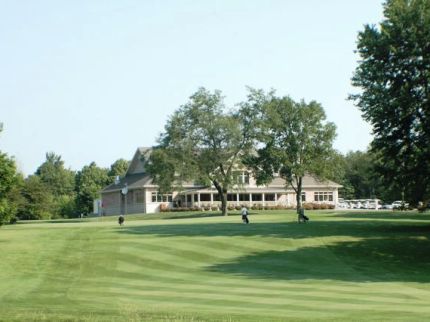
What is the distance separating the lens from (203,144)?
9238 cm

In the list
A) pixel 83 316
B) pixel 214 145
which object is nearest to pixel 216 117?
pixel 214 145

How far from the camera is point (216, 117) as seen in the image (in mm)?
91562

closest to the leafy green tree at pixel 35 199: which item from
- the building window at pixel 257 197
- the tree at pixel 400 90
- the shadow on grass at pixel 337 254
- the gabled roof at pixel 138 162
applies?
the shadow on grass at pixel 337 254

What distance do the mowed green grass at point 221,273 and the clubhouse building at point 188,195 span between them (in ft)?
173

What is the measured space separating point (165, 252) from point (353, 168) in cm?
11449

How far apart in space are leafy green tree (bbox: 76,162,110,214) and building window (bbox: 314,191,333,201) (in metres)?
Result: 44.0

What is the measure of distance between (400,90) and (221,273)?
62.7 feet

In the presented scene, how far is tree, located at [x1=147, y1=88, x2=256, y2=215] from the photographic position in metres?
89.1

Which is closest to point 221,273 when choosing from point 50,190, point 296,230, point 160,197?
point 296,230

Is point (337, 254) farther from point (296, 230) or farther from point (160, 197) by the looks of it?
point (160, 197)

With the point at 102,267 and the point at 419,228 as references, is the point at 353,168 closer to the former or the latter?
the point at 419,228

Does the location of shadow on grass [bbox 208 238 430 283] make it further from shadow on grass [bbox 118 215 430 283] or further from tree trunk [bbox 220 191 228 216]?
tree trunk [bbox 220 191 228 216]

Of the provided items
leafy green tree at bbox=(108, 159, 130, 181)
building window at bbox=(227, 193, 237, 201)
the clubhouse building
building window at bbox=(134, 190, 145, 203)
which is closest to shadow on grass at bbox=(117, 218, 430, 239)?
the clubhouse building

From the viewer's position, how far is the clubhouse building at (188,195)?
108 meters
